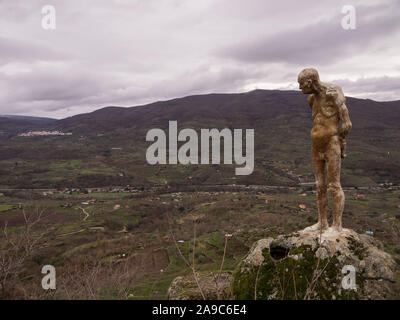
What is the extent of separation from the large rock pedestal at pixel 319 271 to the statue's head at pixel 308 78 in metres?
4.01

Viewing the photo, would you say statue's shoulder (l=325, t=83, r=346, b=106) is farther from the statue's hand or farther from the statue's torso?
the statue's hand

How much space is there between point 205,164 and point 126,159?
43021 mm

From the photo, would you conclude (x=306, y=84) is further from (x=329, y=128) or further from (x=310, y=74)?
(x=329, y=128)

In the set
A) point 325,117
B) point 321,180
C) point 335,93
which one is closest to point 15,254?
point 321,180

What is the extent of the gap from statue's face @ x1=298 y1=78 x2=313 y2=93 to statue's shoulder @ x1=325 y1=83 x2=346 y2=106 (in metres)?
0.46

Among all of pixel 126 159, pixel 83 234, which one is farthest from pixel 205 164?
pixel 83 234

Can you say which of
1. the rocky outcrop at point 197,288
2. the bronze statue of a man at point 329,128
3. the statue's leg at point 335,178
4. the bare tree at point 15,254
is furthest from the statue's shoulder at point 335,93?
the bare tree at point 15,254

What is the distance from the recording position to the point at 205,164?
12288 centimetres

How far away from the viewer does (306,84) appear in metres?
7.42

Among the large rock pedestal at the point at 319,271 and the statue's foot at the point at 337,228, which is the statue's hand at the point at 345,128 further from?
the large rock pedestal at the point at 319,271

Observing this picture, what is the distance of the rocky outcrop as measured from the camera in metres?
6.80

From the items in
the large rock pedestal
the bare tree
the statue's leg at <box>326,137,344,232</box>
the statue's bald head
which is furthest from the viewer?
the bare tree

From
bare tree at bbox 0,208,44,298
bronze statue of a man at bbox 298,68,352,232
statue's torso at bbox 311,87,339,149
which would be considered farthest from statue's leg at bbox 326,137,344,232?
bare tree at bbox 0,208,44,298

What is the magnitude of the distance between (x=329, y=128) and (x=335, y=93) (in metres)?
0.97
